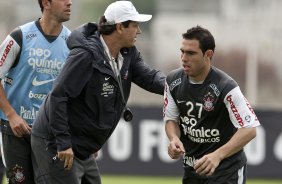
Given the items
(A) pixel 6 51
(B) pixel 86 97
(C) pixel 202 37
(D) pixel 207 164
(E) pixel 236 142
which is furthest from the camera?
(A) pixel 6 51

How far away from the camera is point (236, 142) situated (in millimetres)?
7441

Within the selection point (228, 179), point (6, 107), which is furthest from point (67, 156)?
point (228, 179)

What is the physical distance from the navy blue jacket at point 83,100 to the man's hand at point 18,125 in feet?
1.34

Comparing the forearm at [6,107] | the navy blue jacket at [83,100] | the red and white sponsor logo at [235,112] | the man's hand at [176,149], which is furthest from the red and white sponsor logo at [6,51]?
the red and white sponsor logo at [235,112]

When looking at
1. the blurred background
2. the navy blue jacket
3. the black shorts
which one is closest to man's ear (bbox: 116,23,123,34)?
the navy blue jacket

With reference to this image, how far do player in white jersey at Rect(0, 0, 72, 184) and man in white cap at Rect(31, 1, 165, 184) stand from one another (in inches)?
22.1

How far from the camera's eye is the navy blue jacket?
7520 mm

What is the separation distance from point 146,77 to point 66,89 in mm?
1020

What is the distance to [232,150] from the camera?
24.4 ft

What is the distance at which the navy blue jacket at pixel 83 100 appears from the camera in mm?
7520

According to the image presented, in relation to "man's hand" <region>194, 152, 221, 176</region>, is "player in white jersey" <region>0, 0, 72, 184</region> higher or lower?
higher

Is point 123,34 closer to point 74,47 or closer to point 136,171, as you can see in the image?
point 74,47

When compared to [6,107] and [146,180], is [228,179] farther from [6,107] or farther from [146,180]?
[146,180]

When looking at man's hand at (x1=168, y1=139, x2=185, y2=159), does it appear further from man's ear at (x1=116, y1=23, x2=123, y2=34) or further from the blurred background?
the blurred background
